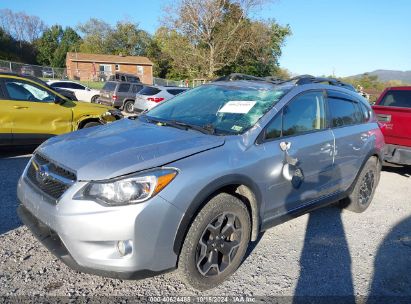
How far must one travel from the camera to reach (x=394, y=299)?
307 cm

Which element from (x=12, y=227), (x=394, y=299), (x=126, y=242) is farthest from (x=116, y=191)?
(x=394, y=299)

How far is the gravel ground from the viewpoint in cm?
300

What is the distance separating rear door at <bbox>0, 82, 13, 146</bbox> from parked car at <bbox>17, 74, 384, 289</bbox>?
3.73 metres

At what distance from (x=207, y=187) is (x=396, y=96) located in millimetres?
6299

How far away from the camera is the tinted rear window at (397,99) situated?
23.6 ft

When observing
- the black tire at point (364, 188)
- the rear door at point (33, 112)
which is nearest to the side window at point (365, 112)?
the black tire at point (364, 188)

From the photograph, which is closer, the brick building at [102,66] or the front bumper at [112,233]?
the front bumper at [112,233]

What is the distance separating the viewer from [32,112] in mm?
6793

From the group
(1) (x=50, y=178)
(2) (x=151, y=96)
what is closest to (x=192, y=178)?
(1) (x=50, y=178)

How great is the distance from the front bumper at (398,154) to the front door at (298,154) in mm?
2938

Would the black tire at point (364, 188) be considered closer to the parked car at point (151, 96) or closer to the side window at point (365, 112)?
the side window at point (365, 112)

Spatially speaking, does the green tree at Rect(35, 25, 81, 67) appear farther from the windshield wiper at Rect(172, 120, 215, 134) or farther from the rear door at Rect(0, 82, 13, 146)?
the windshield wiper at Rect(172, 120, 215, 134)

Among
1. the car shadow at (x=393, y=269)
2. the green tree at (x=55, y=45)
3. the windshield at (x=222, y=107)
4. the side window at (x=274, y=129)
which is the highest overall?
the green tree at (x=55, y=45)

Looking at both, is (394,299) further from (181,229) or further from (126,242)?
(126,242)
